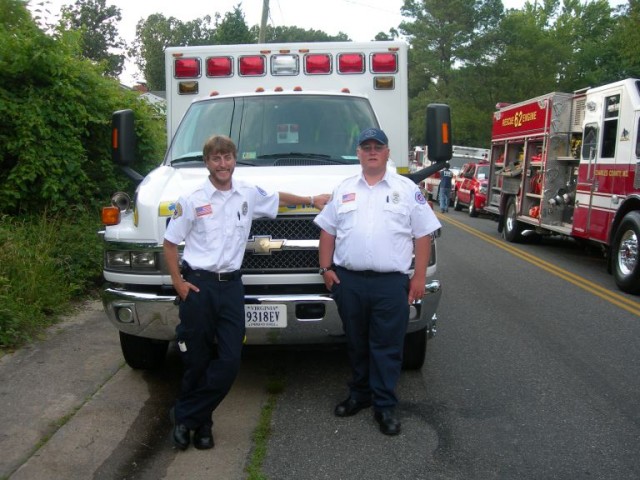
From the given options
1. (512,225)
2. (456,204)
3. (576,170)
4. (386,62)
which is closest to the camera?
(386,62)

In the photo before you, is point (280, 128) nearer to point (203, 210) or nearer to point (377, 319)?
point (203, 210)

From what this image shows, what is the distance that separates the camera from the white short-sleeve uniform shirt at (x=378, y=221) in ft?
13.6

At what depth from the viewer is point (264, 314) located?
443 centimetres

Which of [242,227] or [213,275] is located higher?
[242,227]

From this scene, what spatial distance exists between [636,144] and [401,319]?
6.64 meters

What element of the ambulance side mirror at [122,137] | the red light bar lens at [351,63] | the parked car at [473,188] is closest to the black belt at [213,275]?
the ambulance side mirror at [122,137]

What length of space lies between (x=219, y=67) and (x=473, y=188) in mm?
15407

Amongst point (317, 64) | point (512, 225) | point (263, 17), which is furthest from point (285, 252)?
point (263, 17)

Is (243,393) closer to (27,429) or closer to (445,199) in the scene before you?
(27,429)

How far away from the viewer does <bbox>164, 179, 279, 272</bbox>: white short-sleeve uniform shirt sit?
3.92 metres

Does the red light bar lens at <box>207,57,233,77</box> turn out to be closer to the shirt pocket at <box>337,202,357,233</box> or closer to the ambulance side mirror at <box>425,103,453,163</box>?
the ambulance side mirror at <box>425,103,453,163</box>

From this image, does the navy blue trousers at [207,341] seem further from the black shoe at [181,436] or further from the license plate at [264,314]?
the license plate at [264,314]

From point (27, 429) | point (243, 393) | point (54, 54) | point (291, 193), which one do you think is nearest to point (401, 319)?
point (291, 193)

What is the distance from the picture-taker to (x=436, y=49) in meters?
56.6
